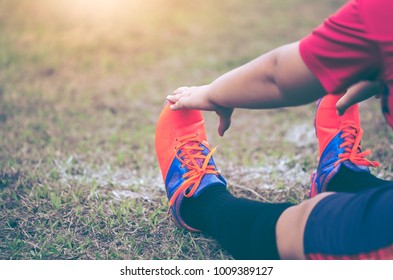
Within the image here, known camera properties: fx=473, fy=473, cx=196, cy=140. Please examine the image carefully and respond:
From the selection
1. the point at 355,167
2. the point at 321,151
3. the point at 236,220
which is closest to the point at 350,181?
the point at 355,167

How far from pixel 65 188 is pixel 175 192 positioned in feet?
1.48

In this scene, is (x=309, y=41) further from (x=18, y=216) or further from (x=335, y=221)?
(x=18, y=216)


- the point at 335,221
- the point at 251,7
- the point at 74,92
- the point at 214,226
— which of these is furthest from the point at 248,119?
the point at 251,7

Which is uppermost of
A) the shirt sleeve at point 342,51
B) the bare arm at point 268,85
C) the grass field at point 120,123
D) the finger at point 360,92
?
the shirt sleeve at point 342,51

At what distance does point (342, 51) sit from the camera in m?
0.91

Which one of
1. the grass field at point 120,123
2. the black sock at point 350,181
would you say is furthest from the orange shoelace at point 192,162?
the black sock at point 350,181

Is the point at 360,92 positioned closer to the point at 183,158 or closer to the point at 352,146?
the point at 352,146

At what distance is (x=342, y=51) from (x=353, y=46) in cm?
2

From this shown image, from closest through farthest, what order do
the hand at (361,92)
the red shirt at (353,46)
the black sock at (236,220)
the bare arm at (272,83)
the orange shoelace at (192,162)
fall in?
the red shirt at (353,46), the bare arm at (272,83), the black sock at (236,220), the hand at (361,92), the orange shoelace at (192,162)

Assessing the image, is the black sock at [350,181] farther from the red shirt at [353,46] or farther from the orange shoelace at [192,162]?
the red shirt at [353,46]

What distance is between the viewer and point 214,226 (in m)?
1.30

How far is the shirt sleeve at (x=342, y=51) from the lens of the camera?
89cm

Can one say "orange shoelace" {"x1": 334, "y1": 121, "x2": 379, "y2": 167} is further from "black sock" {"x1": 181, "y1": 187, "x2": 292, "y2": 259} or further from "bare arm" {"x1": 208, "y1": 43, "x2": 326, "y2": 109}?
"bare arm" {"x1": 208, "y1": 43, "x2": 326, "y2": 109}

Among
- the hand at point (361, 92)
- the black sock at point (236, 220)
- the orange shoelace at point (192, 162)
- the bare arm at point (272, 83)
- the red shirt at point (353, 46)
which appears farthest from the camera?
the orange shoelace at point (192, 162)
